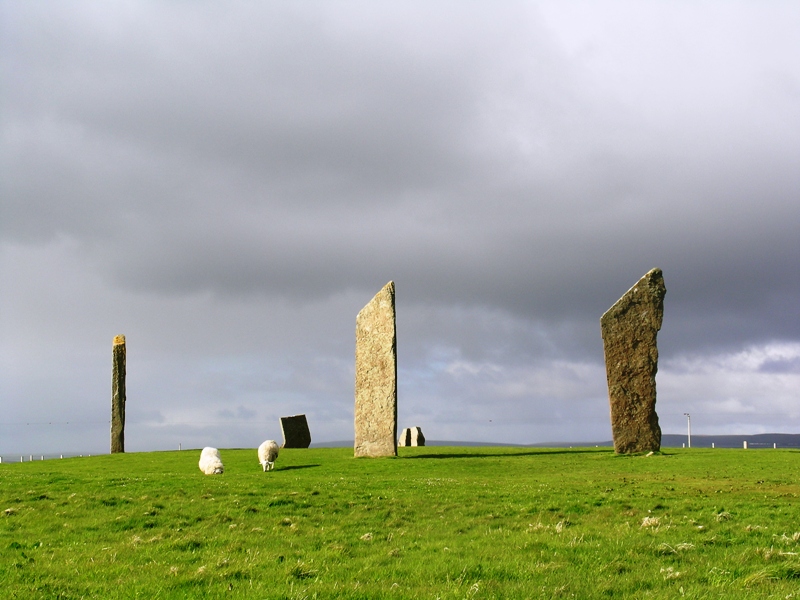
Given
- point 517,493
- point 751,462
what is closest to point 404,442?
point 751,462

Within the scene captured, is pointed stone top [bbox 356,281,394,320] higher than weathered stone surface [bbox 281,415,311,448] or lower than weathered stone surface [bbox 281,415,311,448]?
higher

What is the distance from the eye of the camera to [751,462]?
27047 mm

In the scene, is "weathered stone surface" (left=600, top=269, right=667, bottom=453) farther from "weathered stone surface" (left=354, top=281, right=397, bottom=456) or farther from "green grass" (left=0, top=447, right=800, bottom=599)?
"green grass" (left=0, top=447, right=800, bottom=599)

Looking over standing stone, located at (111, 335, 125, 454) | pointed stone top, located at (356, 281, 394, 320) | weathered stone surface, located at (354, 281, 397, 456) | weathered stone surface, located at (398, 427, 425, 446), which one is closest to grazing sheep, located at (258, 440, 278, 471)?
weathered stone surface, located at (354, 281, 397, 456)

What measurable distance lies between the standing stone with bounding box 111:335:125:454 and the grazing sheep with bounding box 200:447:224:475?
67.1 feet

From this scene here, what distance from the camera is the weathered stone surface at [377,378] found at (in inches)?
1175

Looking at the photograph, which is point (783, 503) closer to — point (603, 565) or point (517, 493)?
point (517, 493)

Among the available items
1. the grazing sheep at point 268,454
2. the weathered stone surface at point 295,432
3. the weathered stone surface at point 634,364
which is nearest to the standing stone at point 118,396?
the weathered stone surface at point 295,432

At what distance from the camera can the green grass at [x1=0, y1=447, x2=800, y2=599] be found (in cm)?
765

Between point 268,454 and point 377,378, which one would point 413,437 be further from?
point 268,454

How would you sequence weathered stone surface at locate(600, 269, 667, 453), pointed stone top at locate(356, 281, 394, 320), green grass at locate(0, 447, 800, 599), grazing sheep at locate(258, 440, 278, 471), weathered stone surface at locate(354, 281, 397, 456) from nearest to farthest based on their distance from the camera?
green grass at locate(0, 447, 800, 599), grazing sheep at locate(258, 440, 278, 471), weathered stone surface at locate(354, 281, 397, 456), pointed stone top at locate(356, 281, 394, 320), weathered stone surface at locate(600, 269, 667, 453)

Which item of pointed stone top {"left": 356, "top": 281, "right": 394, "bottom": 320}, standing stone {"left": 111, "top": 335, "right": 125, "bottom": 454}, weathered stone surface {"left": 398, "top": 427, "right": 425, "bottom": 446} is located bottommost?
weathered stone surface {"left": 398, "top": 427, "right": 425, "bottom": 446}

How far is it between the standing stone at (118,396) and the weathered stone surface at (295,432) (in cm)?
969

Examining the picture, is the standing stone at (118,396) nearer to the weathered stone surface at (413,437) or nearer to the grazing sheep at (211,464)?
the weathered stone surface at (413,437)
